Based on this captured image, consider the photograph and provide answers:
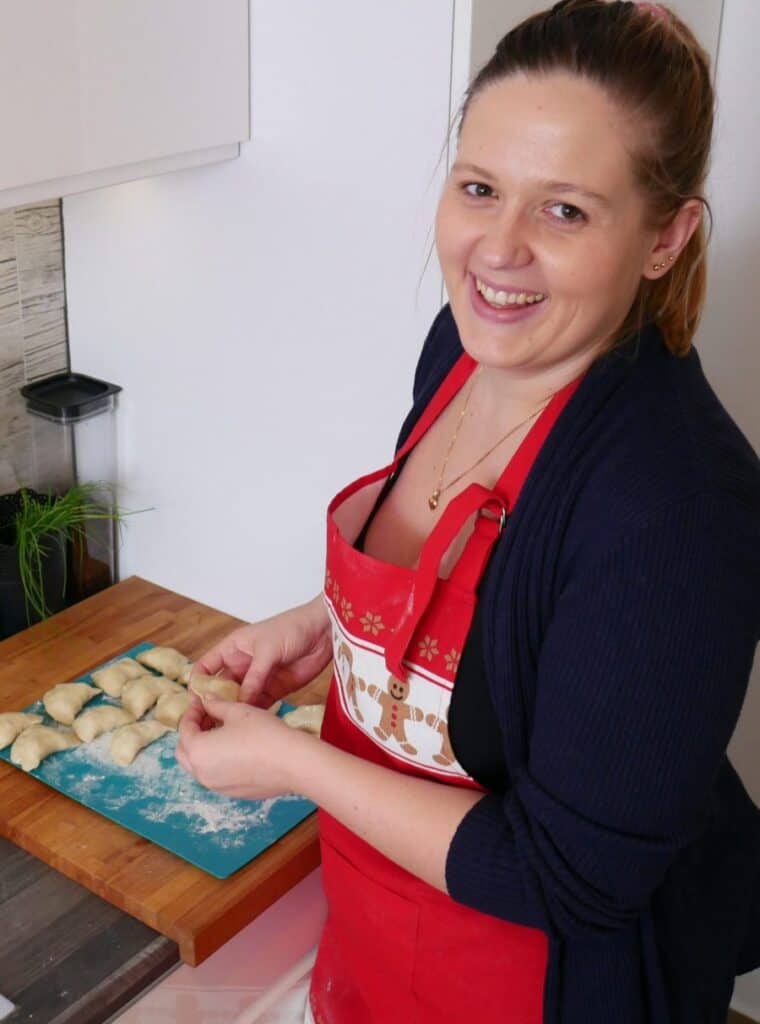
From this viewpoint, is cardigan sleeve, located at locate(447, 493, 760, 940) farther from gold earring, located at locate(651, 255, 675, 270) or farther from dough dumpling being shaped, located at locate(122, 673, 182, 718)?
dough dumpling being shaped, located at locate(122, 673, 182, 718)

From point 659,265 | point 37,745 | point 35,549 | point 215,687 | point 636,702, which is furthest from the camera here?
point 35,549

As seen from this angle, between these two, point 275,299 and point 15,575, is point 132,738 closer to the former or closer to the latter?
point 15,575

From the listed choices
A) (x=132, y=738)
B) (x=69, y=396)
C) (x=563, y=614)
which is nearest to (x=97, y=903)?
(x=132, y=738)

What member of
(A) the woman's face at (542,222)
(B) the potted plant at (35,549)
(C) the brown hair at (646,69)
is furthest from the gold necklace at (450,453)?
(B) the potted plant at (35,549)

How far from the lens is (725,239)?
5.73 ft

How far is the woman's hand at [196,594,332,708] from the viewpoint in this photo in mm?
1291

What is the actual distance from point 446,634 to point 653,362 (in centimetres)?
27

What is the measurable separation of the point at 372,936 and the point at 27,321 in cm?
97

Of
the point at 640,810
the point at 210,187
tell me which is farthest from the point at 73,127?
the point at 640,810

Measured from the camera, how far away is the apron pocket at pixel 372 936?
112 cm

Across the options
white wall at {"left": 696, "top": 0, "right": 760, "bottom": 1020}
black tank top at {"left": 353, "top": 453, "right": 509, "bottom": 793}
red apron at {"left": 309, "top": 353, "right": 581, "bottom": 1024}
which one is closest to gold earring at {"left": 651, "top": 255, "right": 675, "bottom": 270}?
red apron at {"left": 309, "top": 353, "right": 581, "bottom": 1024}

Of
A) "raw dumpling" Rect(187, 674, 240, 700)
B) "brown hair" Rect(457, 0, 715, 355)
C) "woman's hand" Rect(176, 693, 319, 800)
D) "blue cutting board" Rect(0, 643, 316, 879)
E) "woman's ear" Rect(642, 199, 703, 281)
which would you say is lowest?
"blue cutting board" Rect(0, 643, 316, 879)

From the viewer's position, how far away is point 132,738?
142 centimetres

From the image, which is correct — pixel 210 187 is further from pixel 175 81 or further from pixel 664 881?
pixel 664 881
